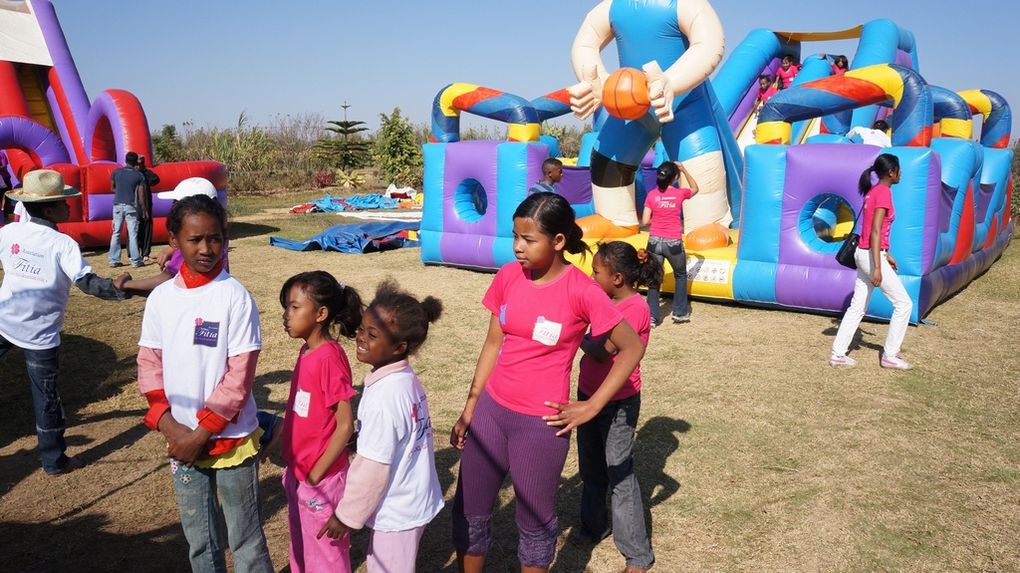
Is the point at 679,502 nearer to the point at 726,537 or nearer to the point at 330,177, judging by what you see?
the point at 726,537

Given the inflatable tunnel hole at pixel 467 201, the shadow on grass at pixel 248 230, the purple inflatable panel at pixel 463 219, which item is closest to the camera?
the purple inflatable panel at pixel 463 219

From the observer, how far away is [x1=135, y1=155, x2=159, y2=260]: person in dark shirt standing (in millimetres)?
10031

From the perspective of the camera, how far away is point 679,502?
3.66 meters

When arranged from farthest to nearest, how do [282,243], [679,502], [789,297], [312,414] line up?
[282,243]
[789,297]
[679,502]
[312,414]

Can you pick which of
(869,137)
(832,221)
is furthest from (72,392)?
(869,137)

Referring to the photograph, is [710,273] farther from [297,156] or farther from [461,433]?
[297,156]

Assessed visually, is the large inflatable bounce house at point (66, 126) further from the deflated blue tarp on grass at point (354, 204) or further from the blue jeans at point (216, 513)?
the blue jeans at point (216, 513)

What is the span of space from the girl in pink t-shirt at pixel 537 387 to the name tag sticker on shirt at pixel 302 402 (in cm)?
58

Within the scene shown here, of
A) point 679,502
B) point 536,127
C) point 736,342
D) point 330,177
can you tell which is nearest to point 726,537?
point 679,502

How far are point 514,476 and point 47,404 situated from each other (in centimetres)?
272

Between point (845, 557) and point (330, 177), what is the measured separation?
23.0 metres

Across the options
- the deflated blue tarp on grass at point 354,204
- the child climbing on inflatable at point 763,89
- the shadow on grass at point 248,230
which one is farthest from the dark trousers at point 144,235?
the child climbing on inflatable at point 763,89

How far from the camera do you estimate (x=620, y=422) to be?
298cm

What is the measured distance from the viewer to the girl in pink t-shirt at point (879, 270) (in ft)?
17.6
